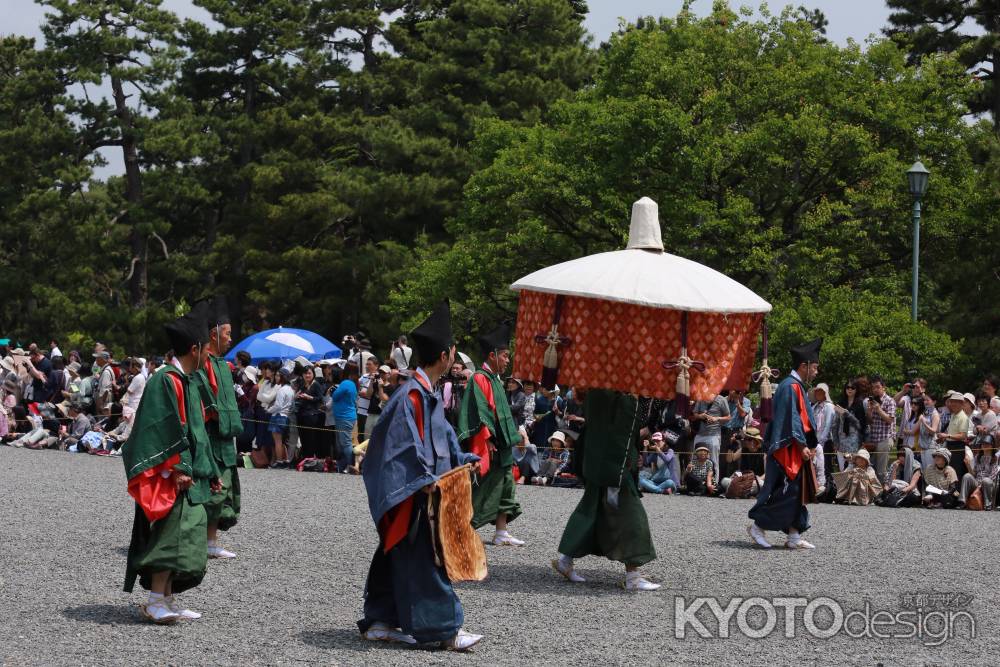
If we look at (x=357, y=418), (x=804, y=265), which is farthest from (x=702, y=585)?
(x=804, y=265)

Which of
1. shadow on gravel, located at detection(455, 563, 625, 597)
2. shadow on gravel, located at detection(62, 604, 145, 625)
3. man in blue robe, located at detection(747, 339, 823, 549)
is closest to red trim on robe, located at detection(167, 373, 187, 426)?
shadow on gravel, located at detection(62, 604, 145, 625)

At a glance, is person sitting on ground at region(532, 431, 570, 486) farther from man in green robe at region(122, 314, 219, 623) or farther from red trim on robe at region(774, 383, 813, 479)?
man in green robe at region(122, 314, 219, 623)

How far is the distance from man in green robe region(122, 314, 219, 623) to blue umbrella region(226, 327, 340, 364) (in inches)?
650

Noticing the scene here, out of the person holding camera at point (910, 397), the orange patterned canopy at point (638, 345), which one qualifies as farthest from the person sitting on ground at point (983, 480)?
the orange patterned canopy at point (638, 345)

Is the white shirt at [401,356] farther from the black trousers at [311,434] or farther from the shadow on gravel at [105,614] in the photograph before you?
the shadow on gravel at [105,614]

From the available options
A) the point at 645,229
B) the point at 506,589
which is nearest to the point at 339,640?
the point at 506,589

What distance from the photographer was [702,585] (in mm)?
9305

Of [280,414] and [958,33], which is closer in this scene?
[280,414]

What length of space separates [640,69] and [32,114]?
2155 centimetres

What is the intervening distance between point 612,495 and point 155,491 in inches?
121

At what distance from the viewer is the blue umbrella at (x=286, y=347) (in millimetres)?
24281

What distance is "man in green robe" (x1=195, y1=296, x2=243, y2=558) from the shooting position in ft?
31.3

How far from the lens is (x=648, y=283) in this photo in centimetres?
830

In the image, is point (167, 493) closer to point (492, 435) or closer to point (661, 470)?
point (492, 435)
